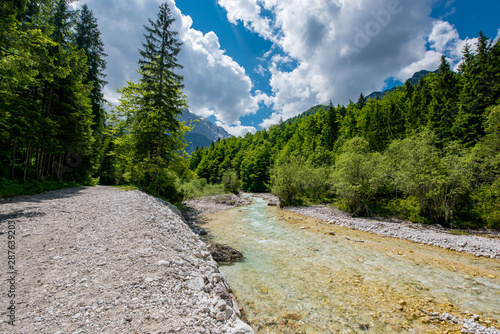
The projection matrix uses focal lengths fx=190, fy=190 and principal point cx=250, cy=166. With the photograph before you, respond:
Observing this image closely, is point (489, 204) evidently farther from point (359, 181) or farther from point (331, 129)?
point (331, 129)

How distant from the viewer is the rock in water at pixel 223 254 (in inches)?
345

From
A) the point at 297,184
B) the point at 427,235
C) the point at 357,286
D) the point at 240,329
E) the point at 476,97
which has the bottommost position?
the point at 357,286

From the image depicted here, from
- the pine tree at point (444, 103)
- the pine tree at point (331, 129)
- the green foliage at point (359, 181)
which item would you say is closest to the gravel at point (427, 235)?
the green foliage at point (359, 181)

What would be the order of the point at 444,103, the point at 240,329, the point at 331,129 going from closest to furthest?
the point at 240,329 → the point at 444,103 → the point at 331,129

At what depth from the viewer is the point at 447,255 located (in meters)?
11.1

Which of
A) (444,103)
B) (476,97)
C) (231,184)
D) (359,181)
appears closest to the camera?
(359,181)

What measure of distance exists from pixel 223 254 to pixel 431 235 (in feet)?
50.1

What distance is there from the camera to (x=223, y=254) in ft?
29.7

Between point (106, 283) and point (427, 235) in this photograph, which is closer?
point (106, 283)

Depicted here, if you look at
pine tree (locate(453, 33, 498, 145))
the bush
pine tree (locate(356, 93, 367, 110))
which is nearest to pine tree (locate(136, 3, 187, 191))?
the bush

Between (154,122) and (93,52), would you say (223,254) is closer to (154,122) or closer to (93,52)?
(154,122)

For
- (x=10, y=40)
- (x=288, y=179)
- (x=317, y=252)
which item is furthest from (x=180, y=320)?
(x=288, y=179)

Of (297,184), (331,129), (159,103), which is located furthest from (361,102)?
(159,103)

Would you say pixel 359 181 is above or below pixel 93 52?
below
